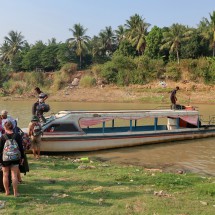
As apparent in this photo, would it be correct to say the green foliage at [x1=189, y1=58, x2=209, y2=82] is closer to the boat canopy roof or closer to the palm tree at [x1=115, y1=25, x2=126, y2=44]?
the palm tree at [x1=115, y1=25, x2=126, y2=44]

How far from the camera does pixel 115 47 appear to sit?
3201 inches

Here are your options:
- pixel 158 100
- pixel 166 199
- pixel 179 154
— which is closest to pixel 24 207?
pixel 166 199

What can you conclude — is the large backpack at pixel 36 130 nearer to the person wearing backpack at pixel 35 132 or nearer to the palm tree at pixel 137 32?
the person wearing backpack at pixel 35 132

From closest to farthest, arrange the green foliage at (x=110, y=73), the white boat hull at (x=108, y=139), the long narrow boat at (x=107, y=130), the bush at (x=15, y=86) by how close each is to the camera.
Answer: the white boat hull at (x=108, y=139) → the long narrow boat at (x=107, y=130) → the green foliage at (x=110, y=73) → the bush at (x=15, y=86)

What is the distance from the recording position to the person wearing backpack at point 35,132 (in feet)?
44.5

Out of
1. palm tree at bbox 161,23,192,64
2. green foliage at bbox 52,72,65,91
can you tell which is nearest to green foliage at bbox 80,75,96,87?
green foliage at bbox 52,72,65,91

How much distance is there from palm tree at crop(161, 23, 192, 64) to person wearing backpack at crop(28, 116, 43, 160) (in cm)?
5063

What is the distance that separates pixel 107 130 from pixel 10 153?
12.8 meters

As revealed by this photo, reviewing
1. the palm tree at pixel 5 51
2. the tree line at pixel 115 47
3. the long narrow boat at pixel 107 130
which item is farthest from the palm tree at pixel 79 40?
the long narrow boat at pixel 107 130

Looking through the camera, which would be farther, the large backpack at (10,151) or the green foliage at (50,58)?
the green foliage at (50,58)

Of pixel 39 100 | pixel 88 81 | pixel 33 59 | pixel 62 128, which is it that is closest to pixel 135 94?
pixel 88 81

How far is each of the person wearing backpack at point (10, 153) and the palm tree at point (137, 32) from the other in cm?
6271

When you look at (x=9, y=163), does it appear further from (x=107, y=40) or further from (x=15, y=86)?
(x=107, y=40)

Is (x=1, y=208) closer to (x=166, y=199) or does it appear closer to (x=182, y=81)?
(x=166, y=199)
